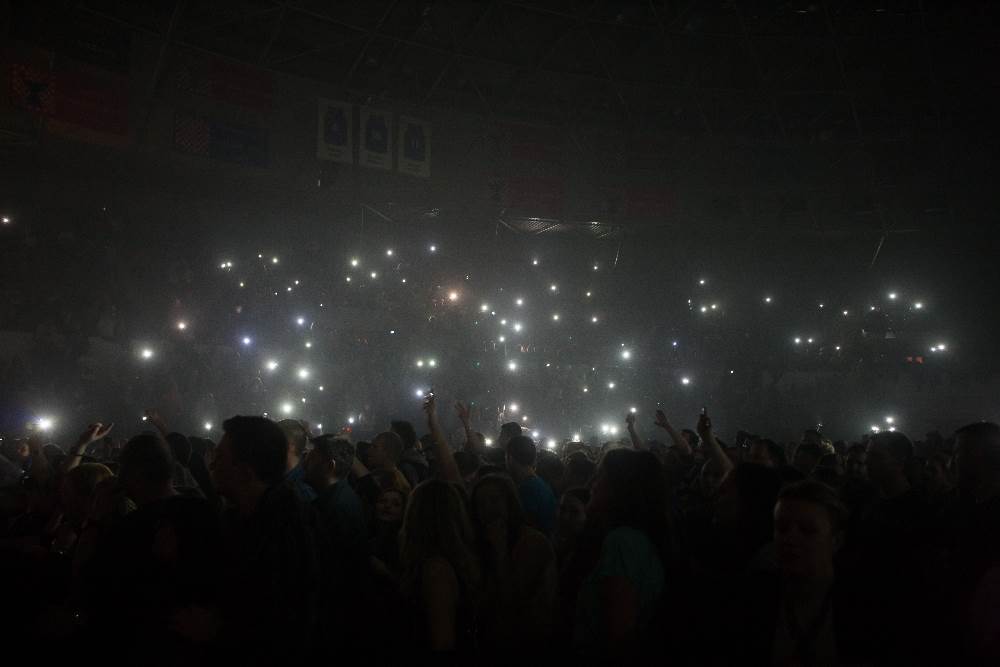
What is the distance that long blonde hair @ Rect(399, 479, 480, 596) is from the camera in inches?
125

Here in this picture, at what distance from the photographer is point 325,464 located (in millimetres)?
4723

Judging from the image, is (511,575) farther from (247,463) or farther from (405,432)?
(405,432)

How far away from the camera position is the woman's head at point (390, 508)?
4484mm

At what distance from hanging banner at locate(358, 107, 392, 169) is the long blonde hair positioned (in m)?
17.5

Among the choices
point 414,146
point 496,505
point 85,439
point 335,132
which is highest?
point 414,146

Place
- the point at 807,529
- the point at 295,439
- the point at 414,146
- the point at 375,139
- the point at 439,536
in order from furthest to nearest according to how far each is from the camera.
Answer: the point at 414,146 < the point at 375,139 < the point at 295,439 < the point at 439,536 < the point at 807,529

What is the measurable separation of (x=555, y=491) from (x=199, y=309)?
19995mm

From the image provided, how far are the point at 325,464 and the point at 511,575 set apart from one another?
198 cm

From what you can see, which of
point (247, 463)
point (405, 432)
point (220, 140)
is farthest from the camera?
point (220, 140)

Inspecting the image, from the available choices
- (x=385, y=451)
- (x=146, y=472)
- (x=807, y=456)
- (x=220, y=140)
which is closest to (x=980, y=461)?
(x=807, y=456)

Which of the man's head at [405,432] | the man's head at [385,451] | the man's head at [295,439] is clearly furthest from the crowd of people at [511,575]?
the man's head at [405,432]

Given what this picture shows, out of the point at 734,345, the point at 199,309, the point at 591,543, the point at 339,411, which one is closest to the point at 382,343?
the point at 339,411

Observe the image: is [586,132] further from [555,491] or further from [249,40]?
[555,491]

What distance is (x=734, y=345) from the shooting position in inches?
1158
